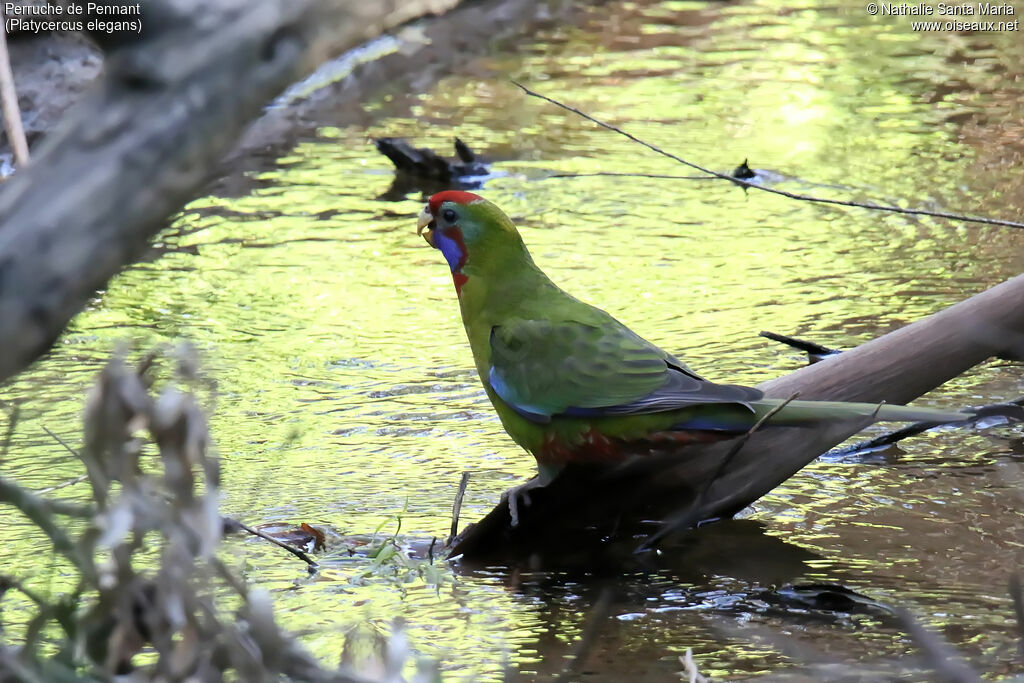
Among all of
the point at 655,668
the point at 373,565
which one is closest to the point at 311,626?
the point at 373,565

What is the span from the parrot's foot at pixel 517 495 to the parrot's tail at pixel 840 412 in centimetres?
58

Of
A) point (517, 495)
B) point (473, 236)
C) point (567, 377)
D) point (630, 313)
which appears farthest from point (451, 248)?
point (630, 313)

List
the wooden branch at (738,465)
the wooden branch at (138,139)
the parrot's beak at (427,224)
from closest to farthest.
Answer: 1. the wooden branch at (138,139)
2. the wooden branch at (738,465)
3. the parrot's beak at (427,224)

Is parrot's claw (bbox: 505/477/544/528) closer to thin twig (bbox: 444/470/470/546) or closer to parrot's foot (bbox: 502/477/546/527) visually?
parrot's foot (bbox: 502/477/546/527)

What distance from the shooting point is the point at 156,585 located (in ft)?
4.49

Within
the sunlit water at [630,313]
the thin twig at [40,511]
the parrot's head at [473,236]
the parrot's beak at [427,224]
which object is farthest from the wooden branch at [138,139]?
the parrot's beak at [427,224]

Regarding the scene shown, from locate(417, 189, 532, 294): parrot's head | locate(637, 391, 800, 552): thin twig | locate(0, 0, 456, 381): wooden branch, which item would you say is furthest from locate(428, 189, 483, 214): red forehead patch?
locate(0, 0, 456, 381): wooden branch

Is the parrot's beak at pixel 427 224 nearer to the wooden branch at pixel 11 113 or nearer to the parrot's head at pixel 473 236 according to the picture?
the parrot's head at pixel 473 236

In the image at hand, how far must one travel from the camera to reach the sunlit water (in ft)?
9.73

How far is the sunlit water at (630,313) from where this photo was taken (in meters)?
2.96

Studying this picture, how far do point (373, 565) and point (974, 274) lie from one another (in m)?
3.00

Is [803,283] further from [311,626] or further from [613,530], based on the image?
[311,626]

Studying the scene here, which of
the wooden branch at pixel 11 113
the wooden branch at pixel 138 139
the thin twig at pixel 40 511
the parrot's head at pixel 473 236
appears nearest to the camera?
the wooden branch at pixel 138 139

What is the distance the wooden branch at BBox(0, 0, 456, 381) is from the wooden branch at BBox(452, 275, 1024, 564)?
6.33 feet
